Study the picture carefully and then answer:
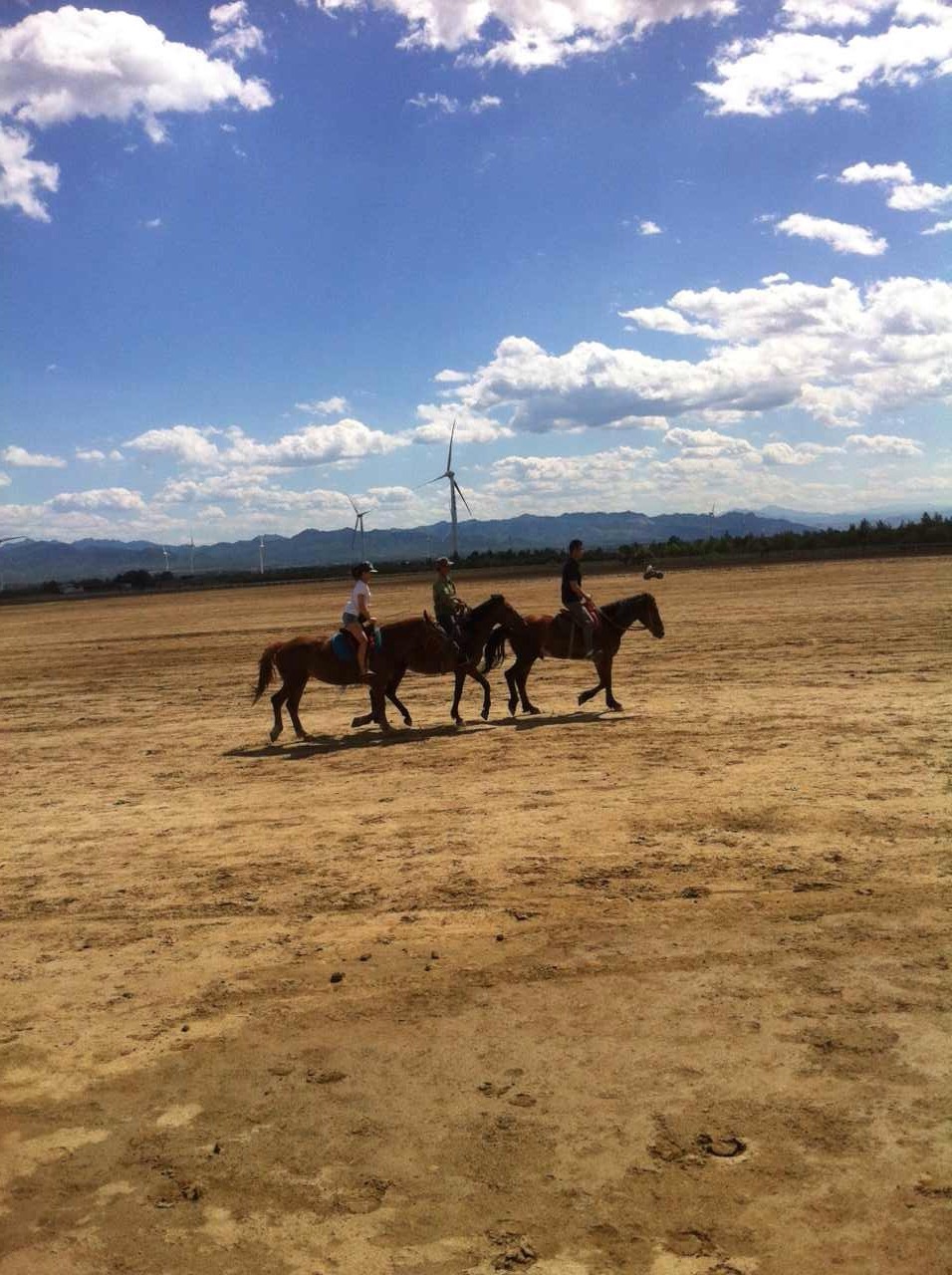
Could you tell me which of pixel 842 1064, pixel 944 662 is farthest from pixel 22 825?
pixel 944 662

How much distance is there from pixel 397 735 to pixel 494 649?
2.26 metres

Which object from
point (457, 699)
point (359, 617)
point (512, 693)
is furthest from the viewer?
point (512, 693)

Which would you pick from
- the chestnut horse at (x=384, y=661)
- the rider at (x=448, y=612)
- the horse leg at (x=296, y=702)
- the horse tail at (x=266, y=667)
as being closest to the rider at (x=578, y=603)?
the chestnut horse at (x=384, y=661)

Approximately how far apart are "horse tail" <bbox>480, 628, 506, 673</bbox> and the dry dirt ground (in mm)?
3043

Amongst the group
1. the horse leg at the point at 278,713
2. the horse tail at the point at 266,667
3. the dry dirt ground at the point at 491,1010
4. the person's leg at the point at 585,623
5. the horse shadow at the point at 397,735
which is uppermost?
the person's leg at the point at 585,623

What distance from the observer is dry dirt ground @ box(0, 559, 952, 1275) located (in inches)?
150

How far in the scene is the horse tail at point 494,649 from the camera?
48.9 ft

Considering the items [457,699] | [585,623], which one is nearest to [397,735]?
[457,699]

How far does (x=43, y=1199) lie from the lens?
4.09 metres

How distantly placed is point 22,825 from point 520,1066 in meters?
6.91

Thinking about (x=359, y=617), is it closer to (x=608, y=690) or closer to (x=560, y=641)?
(x=560, y=641)

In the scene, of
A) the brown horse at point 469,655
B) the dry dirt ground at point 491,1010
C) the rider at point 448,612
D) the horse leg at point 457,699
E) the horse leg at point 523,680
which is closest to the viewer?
the dry dirt ground at point 491,1010

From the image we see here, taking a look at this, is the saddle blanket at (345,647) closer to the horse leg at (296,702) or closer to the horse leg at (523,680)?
the horse leg at (296,702)

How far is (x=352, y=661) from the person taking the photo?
13820 millimetres
